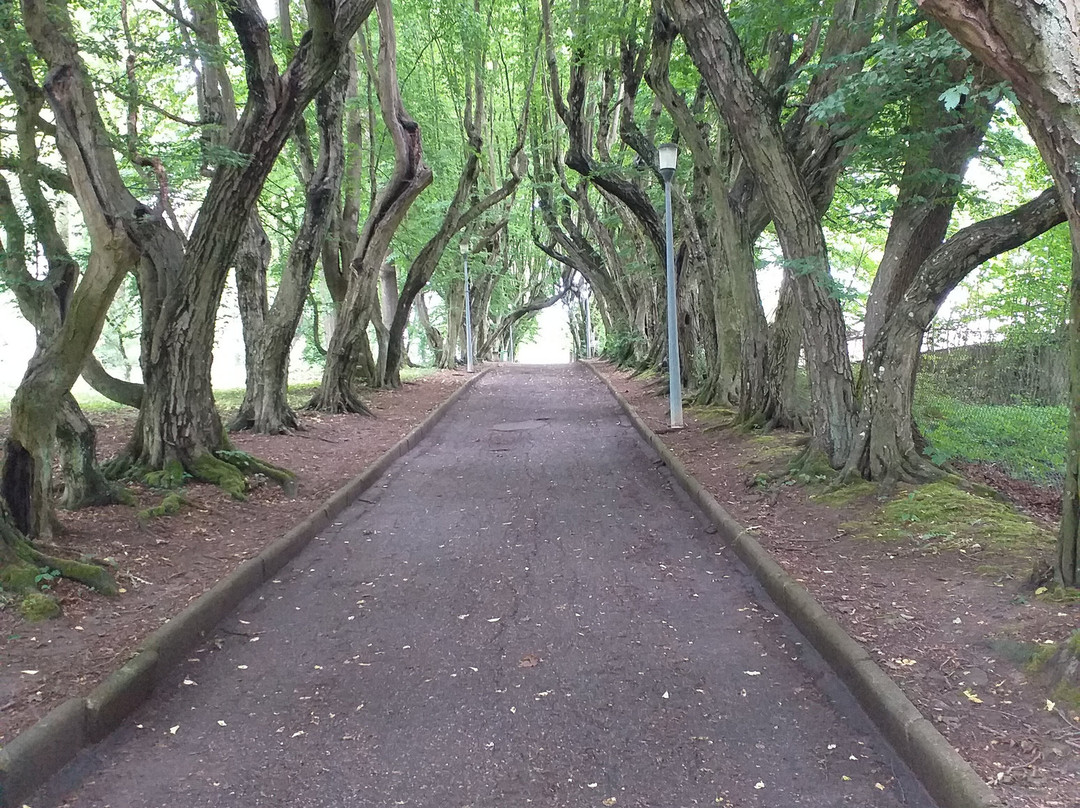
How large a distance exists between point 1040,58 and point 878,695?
2970mm

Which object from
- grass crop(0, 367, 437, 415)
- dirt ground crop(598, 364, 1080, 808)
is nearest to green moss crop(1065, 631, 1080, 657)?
dirt ground crop(598, 364, 1080, 808)

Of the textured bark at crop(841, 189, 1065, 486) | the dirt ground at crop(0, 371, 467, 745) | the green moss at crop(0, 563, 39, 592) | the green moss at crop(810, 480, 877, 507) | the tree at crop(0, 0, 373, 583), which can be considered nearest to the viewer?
the dirt ground at crop(0, 371, 467, 745)

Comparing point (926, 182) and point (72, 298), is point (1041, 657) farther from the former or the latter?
point (72, 298)

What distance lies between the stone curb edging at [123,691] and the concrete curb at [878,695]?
12.0 ft

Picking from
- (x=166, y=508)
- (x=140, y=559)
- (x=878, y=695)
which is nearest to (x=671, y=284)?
(x=166, y=508)

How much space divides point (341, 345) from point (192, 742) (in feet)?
38.8

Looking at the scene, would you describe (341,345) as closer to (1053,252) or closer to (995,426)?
(995,426)

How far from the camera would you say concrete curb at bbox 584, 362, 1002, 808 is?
3047mm

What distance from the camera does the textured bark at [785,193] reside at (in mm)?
7887

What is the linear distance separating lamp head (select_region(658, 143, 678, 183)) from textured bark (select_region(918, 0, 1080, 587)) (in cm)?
847

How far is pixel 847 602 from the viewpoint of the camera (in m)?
4.96

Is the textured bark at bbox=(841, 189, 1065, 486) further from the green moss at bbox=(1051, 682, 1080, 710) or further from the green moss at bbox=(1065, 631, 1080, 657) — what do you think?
the green moss at bbox=(1051, 682, 1080, 710)

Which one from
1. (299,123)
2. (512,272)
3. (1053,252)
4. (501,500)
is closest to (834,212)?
(1053,252)

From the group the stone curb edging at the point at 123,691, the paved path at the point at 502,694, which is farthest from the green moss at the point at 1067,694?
the stone curb edging at the point at 123,691
